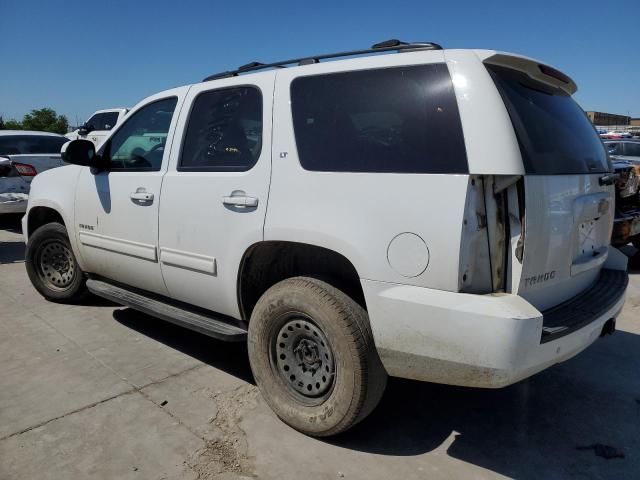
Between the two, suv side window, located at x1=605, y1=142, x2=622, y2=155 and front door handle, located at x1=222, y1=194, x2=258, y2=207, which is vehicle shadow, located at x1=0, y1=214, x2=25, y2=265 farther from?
suv side window, located at x1=605, y1=142, x2=622, y2=155

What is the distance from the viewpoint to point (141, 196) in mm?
3748

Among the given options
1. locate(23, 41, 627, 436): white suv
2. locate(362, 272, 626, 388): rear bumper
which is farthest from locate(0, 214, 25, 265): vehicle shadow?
locate(362, 272, 626, 388): rear bumper

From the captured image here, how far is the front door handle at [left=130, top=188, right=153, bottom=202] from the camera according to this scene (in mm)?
3701

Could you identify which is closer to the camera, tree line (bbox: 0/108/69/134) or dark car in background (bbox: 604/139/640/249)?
dark car in background (bbox: 604/139/640/249)

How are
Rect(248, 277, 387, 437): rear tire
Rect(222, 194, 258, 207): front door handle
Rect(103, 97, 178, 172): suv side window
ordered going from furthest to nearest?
Rect(103, 97, 178, 172): suv side window → Rect(222, 194, 258, 207): front door handle → Rect(248, 277, 387, 437): rear tire

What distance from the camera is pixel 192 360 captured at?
12.9ft

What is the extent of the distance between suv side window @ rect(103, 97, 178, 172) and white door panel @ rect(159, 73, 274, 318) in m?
0.24

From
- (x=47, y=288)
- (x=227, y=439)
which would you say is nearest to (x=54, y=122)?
(x=47, y=288)

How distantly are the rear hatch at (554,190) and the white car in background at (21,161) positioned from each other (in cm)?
739

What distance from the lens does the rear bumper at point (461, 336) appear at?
2.20m

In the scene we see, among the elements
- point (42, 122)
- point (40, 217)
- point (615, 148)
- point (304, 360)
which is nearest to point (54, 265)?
point (40, 217)

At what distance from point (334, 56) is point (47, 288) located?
12.5 ft

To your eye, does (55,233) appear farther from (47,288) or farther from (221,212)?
(221,212)

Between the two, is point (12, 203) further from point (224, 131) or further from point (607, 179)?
point (607, 179)
